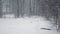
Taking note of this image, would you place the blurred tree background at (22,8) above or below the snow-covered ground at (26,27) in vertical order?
above

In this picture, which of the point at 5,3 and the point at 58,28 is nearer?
the point at 58,28

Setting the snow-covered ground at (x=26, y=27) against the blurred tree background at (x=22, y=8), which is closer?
the snow-covered ground at (x=26, y=27)

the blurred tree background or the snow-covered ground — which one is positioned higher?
the blurred tree background

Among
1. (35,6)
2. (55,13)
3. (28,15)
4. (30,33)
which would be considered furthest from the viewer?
(28,15)

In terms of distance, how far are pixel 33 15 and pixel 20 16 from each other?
0.92 m

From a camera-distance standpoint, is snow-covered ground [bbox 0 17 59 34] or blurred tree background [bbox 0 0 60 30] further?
blurred tree background [bbox 0 0 60 30]

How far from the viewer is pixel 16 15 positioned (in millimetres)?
4559

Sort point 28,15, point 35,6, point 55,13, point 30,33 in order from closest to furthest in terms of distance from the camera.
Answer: point 30,33 < point 55,13 < point 35,6 < point 28,15

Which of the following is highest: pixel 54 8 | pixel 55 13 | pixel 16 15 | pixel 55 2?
pixel 55 2

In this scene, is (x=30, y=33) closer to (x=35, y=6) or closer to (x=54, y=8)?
(x=54, y=8)

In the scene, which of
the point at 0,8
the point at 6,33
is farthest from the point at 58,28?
the point at 0,8

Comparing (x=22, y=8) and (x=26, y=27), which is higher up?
(x=22, y=8)

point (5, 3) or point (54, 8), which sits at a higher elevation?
point (5, 3)

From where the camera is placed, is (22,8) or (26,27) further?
(22,8)
